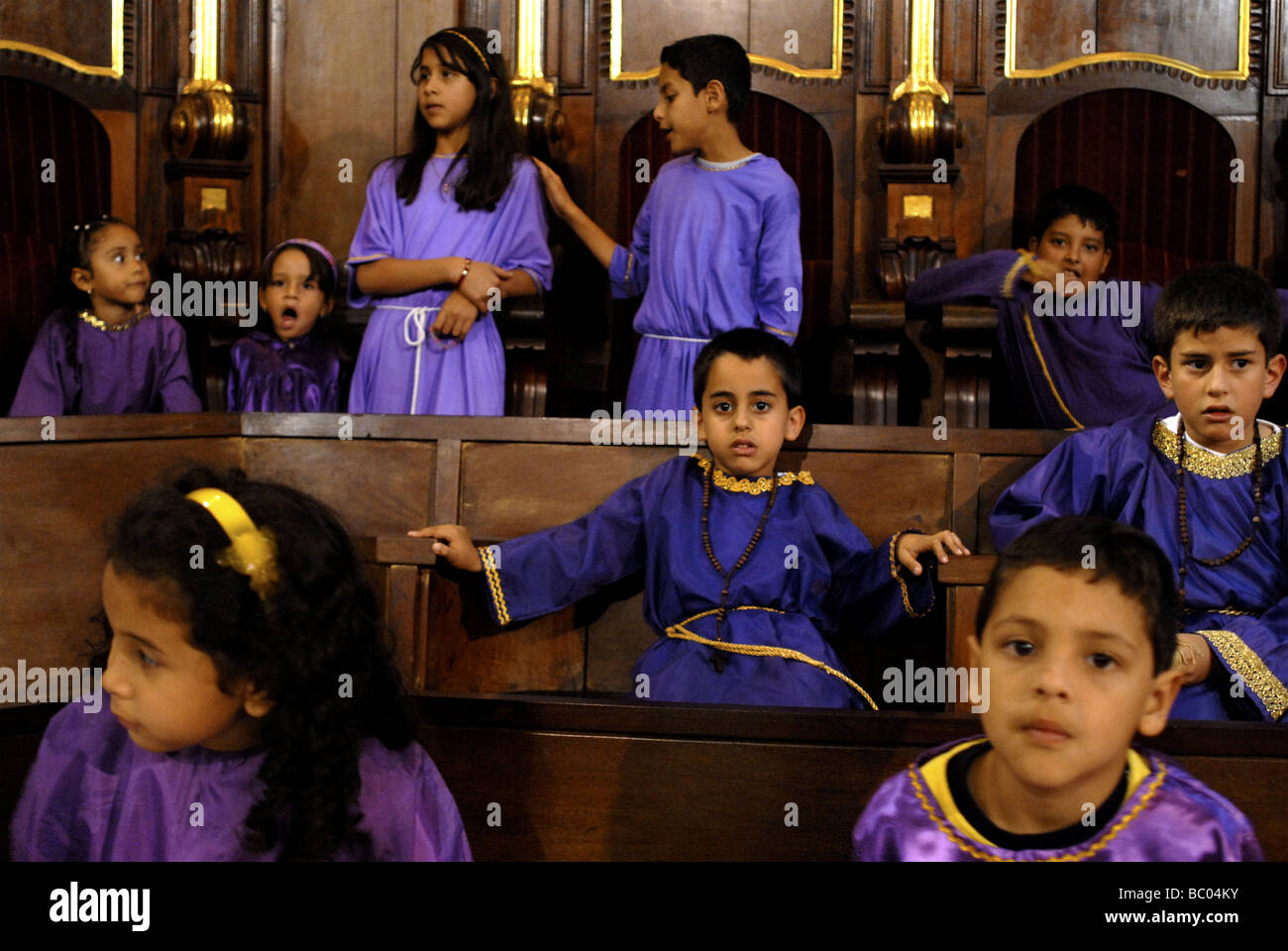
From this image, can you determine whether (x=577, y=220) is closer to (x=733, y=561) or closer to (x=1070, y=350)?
(x=1070, y=350)

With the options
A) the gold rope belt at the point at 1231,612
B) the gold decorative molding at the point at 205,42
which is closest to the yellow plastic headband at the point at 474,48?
the gold decorative molding at the point at 205,42

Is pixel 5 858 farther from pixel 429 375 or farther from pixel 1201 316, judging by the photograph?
pixel 429 375

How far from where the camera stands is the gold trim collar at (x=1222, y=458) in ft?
8.96

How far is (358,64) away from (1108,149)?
2.45 metres

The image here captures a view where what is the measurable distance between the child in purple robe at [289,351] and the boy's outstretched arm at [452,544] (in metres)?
1.82

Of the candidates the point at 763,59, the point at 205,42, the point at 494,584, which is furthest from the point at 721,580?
the point at 205,42

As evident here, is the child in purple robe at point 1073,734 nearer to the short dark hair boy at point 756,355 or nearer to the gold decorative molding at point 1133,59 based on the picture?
the short dark hair boy at point 756,355

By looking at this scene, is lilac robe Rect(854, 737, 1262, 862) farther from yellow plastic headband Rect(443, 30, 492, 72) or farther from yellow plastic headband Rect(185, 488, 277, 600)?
yellow plastic headband Rect(443, 30, 492, 72)

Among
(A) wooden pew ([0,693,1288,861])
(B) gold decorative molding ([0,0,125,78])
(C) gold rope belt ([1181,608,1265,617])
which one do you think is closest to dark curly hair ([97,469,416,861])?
(A) wooden pew ([0,693,1288,861])

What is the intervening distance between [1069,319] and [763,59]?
4.84ft

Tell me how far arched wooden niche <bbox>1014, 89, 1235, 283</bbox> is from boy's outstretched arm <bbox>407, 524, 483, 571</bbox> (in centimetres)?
282

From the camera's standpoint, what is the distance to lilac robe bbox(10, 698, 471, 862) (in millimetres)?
1636

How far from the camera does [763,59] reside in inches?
192
